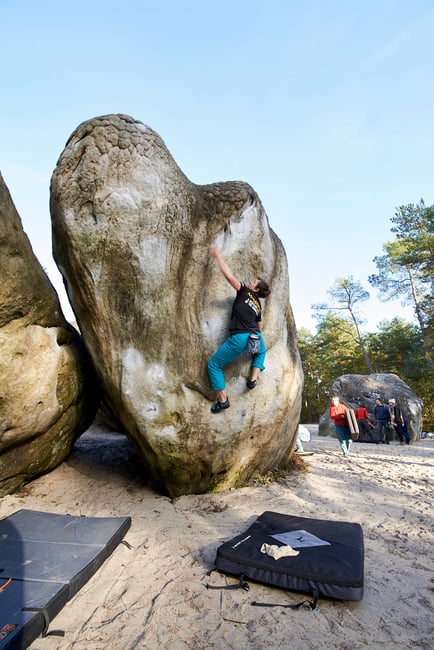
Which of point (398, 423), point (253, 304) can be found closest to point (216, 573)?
point (253, 304)

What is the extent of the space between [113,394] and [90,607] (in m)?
3.24

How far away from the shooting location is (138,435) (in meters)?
6.05

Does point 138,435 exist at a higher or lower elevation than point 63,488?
higher

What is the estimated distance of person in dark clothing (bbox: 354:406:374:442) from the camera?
15.3m

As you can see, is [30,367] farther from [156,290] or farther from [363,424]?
[363,424]

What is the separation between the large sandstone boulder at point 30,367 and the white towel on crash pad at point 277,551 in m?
3.98

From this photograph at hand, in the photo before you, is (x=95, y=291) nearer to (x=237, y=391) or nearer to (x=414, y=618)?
(x=237, y=391)

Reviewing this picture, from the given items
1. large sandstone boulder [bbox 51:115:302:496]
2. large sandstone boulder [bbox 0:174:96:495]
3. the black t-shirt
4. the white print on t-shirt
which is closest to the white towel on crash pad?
large sandstone boulder [bbox 51:115:302:496]

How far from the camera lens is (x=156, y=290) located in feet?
19.7

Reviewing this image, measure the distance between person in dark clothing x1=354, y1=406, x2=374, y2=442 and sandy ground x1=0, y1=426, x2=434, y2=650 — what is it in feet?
25.6

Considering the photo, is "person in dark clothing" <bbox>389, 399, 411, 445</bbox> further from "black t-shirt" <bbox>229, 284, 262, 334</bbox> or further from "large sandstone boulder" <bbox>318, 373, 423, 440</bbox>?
"black t-shirt" <bbox>229, 284, 262, 334</bbox>

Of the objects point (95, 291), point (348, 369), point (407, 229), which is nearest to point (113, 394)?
point (95, 291)

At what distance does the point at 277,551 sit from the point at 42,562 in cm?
236

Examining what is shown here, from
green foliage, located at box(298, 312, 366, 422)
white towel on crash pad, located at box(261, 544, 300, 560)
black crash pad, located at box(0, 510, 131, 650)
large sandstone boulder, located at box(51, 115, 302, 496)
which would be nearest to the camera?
black crash pad, located at box(0, 510, 131, 650)
